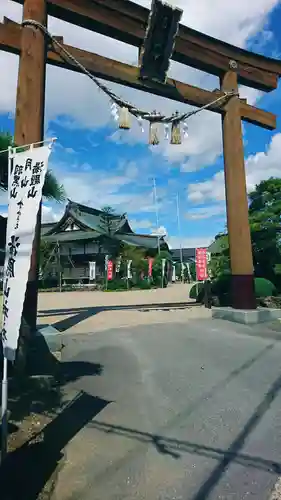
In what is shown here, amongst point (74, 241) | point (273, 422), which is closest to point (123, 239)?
point (74, 241)

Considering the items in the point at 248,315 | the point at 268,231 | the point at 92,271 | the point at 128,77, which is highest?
the point at 128,77

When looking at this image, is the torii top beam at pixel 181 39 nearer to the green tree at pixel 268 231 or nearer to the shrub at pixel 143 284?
the green tree at pixel 268 231

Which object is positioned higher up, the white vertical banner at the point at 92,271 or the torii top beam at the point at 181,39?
the torii top beam at the point at 181,39

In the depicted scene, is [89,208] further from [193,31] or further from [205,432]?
[205,432]

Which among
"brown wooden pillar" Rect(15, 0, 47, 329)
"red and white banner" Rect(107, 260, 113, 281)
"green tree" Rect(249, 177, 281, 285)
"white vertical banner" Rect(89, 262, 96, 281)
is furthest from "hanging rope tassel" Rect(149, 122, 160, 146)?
"white vertical banner" Rect(89, 262, 96, 281)

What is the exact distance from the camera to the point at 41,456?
3180mm

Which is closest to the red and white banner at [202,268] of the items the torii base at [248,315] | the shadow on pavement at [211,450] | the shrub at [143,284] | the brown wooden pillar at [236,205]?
the torii base at [248,315]

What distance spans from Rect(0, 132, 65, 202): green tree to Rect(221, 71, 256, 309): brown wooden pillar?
5.50m

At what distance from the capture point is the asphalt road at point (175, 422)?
2773mm

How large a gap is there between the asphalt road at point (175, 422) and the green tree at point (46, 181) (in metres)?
2.60

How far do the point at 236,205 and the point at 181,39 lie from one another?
432cm

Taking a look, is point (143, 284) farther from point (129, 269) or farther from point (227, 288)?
point (227, 288)

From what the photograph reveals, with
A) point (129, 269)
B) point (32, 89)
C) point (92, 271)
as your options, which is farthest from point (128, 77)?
point (92, 271)

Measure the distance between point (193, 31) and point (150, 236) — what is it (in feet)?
99.9
